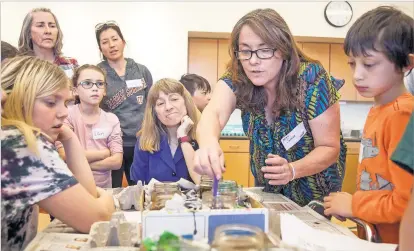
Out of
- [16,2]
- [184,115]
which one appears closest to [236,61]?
[184,115]

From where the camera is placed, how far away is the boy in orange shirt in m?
1.12

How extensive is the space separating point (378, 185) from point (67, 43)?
12.4ft

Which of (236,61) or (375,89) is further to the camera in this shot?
(236,61)

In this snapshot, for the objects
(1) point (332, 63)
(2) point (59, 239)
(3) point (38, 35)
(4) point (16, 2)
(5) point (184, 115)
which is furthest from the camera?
(1) point (332, 63)

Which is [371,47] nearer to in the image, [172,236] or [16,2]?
[172,236]

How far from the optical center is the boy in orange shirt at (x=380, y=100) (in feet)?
3.68

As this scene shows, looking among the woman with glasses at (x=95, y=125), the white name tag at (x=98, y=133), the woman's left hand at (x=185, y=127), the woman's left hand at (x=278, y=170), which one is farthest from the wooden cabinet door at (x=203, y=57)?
the woman's left hand at (x=278, y=170)

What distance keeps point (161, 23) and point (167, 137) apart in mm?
2521

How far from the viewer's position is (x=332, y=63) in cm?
489

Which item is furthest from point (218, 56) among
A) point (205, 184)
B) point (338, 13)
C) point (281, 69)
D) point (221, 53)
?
point (205, 184)

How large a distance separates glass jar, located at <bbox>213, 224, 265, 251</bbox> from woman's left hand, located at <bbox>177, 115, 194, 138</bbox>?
140 cm

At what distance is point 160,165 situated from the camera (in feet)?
6.73

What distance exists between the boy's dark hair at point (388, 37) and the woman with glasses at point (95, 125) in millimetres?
1561

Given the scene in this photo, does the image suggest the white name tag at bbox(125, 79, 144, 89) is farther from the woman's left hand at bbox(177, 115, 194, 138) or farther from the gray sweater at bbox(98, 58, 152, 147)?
the woman's left hand at bbox(177, 115, 194, 138)
